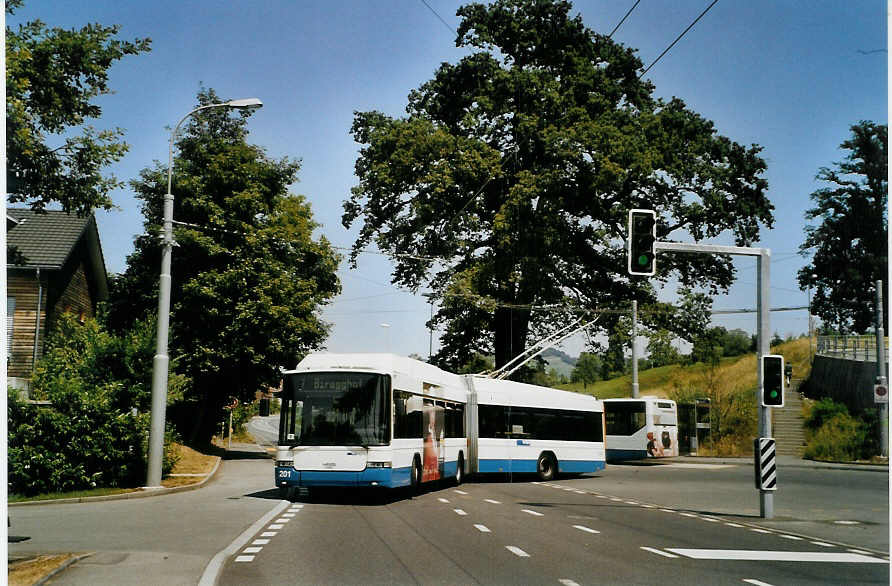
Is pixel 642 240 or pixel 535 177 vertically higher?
pixel 535 177

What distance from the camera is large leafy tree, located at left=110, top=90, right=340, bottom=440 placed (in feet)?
119

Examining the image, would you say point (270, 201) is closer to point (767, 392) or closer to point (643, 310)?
point (643, 310)

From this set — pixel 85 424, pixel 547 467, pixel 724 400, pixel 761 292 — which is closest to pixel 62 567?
pixel 85 424

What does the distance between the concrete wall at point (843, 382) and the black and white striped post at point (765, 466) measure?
2830 centimetres

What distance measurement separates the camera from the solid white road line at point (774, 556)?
39.5 ft

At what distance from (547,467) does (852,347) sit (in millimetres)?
26491

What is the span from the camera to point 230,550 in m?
11.8

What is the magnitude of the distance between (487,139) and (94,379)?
1913cm

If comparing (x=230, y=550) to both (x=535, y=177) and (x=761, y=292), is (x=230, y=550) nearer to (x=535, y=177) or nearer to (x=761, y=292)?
(x=761, y=292)

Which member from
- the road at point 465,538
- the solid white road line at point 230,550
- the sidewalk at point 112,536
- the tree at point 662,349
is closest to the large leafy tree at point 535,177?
the tree at point 662,349

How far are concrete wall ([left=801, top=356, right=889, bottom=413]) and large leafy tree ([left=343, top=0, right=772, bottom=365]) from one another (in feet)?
46.6

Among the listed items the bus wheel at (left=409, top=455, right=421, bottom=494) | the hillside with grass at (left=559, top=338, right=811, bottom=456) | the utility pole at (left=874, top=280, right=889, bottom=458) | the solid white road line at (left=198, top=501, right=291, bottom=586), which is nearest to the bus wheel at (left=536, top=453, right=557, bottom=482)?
the bus wheel at (left=409, top=455, right=421, bottom=494)

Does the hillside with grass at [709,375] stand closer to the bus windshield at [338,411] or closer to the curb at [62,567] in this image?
the bus windshield at [338,411]

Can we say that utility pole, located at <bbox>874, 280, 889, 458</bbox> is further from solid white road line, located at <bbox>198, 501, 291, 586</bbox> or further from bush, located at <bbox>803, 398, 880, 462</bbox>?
solid white road line, located at <bbox>198, 501, 291, 586</bbox>
